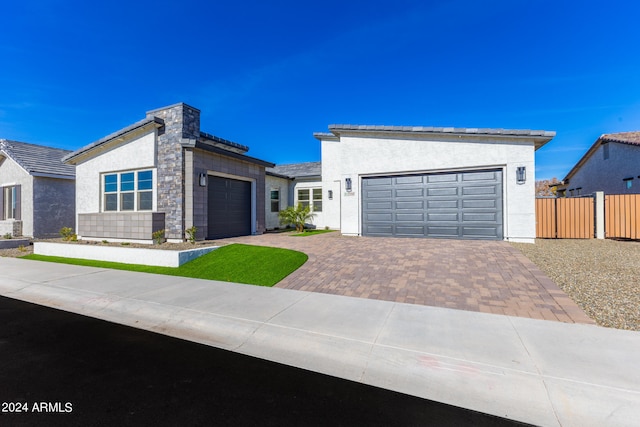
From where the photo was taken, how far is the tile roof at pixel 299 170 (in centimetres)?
1944

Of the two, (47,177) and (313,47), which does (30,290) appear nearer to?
(47,177)

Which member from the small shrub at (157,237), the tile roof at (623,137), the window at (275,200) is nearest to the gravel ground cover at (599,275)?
the tile roof at (623,137)

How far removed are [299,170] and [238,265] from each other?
14229 mm

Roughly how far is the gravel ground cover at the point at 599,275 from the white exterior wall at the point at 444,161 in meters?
1.47

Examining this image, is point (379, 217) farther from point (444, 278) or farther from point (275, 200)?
point (275, 200)

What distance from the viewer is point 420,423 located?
7.64 feet

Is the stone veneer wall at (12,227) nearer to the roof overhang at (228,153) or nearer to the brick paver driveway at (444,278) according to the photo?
the roof overhang at (228,153)

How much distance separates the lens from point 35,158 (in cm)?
1623

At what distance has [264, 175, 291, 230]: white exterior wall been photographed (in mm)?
18344

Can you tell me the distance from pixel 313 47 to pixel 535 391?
1628 centimetres

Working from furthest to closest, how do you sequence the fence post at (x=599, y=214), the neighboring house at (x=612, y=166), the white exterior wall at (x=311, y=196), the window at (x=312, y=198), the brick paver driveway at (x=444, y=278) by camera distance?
the window at (x=312, y=198), the white exterior wall at (x=311, y=196), the neighboring house at (x=612, y=166), the fence post at (x=599, y=214), the brick paver driveway at (x=444, y=278)

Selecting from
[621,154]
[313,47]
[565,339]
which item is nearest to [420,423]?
[565,339]

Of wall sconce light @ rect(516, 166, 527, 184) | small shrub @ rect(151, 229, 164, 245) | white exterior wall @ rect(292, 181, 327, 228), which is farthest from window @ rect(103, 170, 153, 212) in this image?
wall sconce light @ rect(516, 166, 527, 184)

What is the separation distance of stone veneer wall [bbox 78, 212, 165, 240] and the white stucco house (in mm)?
8174
